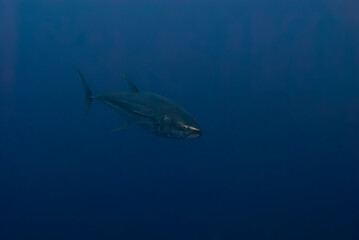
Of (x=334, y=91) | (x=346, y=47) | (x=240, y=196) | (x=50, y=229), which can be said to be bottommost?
(x=50, y=229)

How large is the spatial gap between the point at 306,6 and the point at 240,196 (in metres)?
6.06

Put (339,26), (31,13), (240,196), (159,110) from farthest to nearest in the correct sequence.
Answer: (31,13) → (339,26) → (240,196) → (159,110)

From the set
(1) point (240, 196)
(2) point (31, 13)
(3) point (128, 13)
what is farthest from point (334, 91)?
(2) point (31, 13)

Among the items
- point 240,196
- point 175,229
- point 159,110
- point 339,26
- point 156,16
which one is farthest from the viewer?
point 156,16

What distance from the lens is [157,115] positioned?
3.11m

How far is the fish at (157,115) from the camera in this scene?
119 inches

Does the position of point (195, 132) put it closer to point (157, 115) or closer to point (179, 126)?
point (179, 126)

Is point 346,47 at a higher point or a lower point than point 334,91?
higher

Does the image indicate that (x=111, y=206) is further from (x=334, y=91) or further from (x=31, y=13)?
(x=31, y=13)

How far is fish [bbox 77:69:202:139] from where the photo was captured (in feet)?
9.93

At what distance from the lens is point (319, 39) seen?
37.2ft

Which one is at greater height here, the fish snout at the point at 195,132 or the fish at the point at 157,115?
the fish at the point at 157,115

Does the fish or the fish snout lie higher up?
the fish

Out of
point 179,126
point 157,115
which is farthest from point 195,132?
point 157,115
